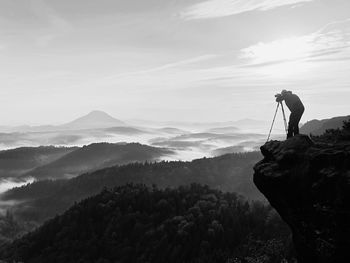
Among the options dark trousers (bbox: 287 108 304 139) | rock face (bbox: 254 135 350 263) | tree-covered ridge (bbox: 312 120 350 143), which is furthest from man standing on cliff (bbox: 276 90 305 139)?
rock face (bbox: 254 135 350 263)

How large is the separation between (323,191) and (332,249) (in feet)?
11.6

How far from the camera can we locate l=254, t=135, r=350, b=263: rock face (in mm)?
24953

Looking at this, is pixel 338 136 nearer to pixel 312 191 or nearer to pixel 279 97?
pixel 312 191

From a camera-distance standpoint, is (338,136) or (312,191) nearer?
(312,191)

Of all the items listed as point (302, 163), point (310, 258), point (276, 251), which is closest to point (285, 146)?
point (302, 163)

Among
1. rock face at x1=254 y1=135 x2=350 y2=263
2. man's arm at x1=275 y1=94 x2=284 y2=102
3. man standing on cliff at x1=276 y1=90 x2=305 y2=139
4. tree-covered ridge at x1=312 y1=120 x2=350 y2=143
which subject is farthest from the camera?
man's arm at x1=275 y1=94 x2=284 y2=102

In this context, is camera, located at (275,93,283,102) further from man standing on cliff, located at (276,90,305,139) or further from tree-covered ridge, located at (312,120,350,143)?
tree-covered ridge, located at (312,120,350,143)

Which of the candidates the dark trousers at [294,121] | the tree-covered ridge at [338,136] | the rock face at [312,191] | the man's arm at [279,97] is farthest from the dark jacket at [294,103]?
the rock face at [312,191]

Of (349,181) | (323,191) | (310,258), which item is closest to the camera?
(349,181)

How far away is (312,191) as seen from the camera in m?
26.6

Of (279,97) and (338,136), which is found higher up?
(279,97)

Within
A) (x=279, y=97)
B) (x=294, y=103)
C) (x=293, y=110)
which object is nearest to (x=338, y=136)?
(x=293, y=110)

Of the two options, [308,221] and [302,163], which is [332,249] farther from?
[302,163]

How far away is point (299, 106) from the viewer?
115 feet
